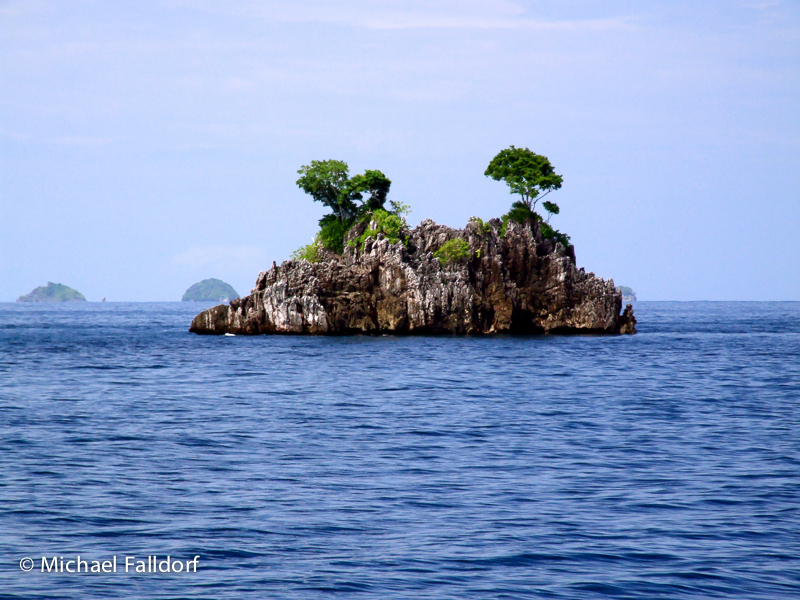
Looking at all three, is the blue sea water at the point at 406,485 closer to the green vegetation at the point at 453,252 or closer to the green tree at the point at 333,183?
the green vegetation at the point at 453,252

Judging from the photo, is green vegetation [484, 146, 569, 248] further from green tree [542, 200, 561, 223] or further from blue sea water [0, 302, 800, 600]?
blue sea water [0, 302, 800, 600]

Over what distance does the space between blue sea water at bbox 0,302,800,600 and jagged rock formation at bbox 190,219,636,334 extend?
130 feet

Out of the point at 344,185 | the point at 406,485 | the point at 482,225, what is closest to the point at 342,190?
the point at 344,185

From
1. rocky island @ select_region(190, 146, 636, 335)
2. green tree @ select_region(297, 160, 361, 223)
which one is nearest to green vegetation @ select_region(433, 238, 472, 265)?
rocky island @ select_region(190, 146, 636, 335)

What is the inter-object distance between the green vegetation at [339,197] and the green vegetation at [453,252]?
957 centimetres

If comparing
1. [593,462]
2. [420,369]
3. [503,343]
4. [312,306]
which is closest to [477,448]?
[593,462]

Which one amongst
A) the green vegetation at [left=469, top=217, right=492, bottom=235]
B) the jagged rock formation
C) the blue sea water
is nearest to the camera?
the blue sea water

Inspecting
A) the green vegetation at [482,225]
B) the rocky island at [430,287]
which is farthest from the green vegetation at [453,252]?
the green vegetation at [482,225]

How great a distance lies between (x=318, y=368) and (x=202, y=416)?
21.5 meters

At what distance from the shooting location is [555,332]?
9906 cm

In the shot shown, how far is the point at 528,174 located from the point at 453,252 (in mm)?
18032

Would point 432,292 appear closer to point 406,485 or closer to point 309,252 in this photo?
point 309,252

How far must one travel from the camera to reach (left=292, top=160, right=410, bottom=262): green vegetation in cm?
10231

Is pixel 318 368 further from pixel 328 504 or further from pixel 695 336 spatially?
pixel 695 336
